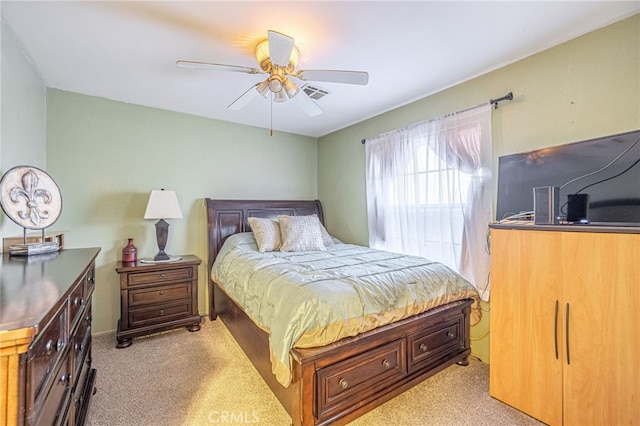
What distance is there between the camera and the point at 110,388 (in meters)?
2.05

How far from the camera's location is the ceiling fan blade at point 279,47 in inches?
59.8

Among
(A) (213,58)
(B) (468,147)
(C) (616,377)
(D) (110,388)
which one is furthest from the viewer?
(B) (468,147)

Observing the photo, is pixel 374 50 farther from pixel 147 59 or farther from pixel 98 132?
pixel 98 132

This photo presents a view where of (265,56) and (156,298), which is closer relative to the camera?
(265,56)

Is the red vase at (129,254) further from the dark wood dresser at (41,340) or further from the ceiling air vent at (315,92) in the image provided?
the ceiling air vent at (315,92)

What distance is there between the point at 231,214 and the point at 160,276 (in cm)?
108

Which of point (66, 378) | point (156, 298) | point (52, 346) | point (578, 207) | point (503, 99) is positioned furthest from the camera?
point (156, 298)

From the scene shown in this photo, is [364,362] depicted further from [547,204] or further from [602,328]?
[547,204]

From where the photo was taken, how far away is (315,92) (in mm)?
2848

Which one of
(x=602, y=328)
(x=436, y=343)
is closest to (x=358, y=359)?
(x=436, y=343)

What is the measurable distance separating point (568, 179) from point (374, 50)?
1.61m

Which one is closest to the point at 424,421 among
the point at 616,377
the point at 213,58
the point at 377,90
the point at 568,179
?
the point at 616,377

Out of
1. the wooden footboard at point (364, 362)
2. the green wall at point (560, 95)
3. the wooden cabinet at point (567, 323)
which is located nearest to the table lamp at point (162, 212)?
the wooden footboard at point (364, 362)

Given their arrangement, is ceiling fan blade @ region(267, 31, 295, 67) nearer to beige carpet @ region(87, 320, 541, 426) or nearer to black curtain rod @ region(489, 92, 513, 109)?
black curtain rod @ region(489, 92, 513, 109)
